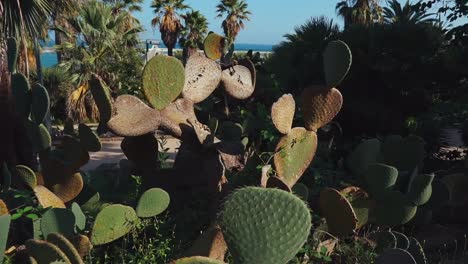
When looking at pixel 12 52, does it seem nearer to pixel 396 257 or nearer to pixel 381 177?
pixel 381 177

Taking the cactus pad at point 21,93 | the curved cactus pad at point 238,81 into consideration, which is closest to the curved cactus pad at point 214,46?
the curved cactus pad at point 238,81

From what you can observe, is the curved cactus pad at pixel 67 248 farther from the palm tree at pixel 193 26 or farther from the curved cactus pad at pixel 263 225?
the palm tree at pixel 193 26

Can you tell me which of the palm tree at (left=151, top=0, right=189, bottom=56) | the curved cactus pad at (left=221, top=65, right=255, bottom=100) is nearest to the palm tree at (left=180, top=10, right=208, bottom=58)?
the palm tree at (left=151, top=0, right=189, bottom=56)

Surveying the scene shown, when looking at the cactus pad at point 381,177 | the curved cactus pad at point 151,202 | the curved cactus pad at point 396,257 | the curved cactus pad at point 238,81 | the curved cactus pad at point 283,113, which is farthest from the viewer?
the curved cactus pad at point 238,81

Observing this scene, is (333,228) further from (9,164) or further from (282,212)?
(9,164)

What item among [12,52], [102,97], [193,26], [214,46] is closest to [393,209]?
[214,46]

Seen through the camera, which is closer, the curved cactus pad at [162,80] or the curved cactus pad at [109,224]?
the curved cactus pad at [109,224]

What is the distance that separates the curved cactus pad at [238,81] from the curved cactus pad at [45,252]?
2622 mm

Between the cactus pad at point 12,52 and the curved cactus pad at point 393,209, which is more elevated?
the cactus pad at point 12,52

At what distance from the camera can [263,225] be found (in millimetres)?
2686

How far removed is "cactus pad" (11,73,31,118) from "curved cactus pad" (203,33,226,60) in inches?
57.1

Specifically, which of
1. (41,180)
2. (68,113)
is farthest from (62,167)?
(68,113)

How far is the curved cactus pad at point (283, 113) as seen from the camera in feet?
13.9

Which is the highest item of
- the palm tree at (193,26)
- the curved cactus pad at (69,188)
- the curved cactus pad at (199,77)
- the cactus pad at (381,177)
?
the curved cactus pad at (199,77)
